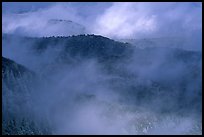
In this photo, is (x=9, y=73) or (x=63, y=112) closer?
(x=9, y=73)

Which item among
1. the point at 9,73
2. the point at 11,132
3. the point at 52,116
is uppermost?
the point at 9,73

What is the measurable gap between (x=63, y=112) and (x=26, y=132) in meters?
64.0

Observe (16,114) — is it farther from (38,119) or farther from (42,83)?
(42,83)

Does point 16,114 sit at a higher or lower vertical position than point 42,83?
lower

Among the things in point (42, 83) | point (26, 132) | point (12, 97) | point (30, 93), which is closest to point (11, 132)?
point (26, 132)

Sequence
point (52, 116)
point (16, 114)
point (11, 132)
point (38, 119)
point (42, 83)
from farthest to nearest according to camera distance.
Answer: point (42, 83) → point (52, 116) → point (38, 119) → point (16, 114) → point (11, 132)

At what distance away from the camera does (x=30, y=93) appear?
6693 inches

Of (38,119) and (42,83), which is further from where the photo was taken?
(42,83)

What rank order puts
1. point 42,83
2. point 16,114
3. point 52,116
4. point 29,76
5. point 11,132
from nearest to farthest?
point 11,132 → point 16,114 → point 29,76 → point 52,116 → point 42,83

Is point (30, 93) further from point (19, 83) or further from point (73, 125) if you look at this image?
point (73, 125)

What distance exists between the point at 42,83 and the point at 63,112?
18444 millimetres

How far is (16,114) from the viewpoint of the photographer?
142 meters

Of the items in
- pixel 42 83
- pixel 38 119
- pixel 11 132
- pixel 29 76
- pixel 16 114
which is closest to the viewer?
pixel 11 132

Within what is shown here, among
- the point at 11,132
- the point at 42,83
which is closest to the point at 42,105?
the point at 42,83
